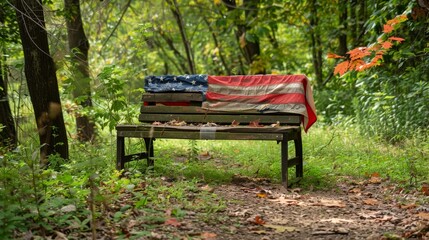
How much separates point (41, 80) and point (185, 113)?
1.80m

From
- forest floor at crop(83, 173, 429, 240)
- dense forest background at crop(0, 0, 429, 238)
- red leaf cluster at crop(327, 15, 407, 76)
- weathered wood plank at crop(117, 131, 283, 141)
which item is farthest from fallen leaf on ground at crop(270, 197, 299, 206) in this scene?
red leaf cluster at crop(327, 15, 407, 76)

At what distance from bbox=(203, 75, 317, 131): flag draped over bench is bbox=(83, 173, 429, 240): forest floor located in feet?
3.08

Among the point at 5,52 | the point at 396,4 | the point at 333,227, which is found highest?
the point at 396,4

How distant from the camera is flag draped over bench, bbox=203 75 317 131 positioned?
22.6ft

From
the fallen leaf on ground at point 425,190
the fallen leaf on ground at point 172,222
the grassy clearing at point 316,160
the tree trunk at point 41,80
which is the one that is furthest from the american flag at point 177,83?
the fallen leaf on ground at point 172,222

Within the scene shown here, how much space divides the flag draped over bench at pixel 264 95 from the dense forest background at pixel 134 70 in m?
0.80

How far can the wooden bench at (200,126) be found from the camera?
6402mm

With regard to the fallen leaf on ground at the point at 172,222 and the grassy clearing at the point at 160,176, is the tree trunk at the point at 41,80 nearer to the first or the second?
the grassy clearing at the point at 160,176

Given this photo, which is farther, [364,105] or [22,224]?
[364,105]

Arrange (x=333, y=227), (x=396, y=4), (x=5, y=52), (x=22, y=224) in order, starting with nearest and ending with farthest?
(x=22, y=224), (x=333, y=227), (x=5, y=52), (x=396, y=4)

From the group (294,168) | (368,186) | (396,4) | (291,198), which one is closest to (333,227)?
(291,198)

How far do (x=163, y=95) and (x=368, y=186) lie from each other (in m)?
2.79

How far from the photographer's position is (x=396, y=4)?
9.16 metres

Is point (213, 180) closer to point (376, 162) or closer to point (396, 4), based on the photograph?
point (376, 162)
